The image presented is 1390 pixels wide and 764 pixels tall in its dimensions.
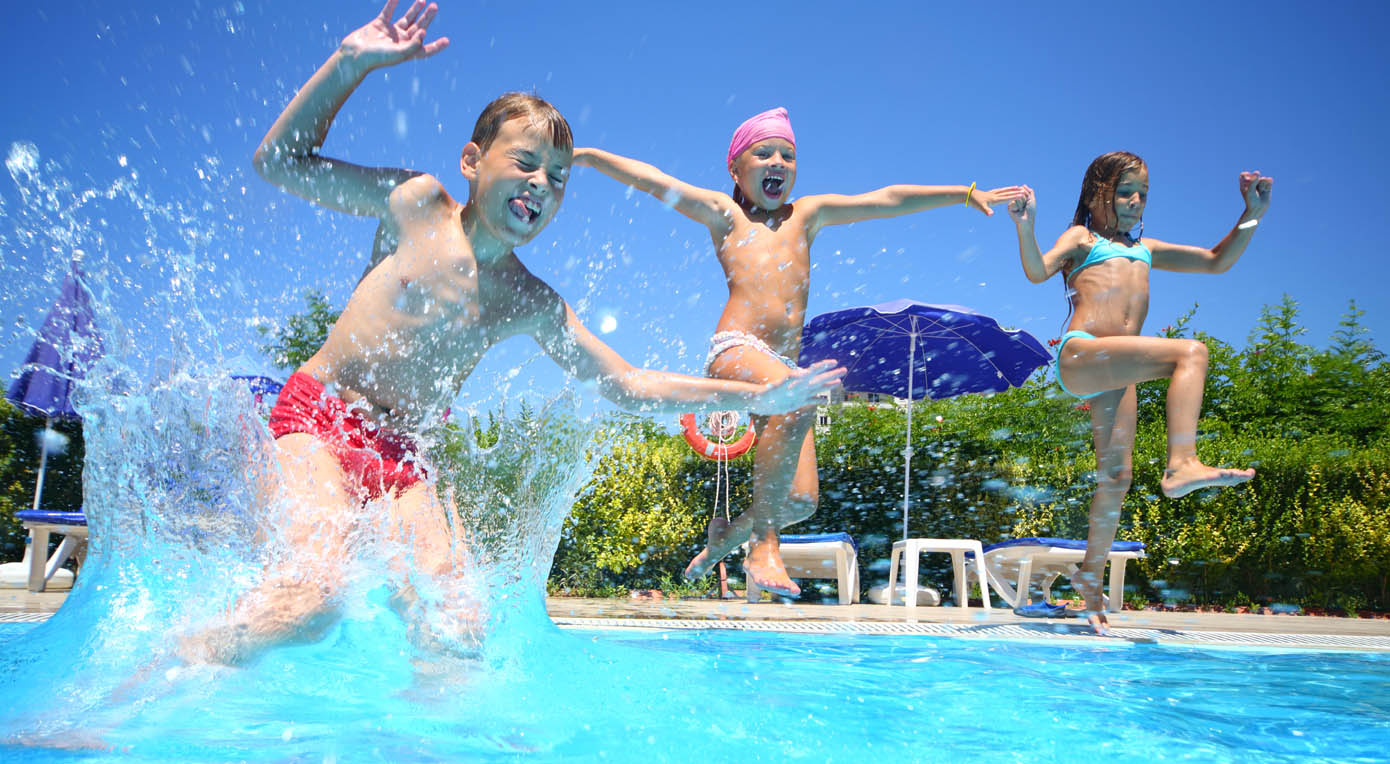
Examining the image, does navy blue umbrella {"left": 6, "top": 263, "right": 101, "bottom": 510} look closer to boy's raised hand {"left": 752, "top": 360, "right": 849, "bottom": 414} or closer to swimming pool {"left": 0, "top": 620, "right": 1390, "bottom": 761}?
swimming pool {"left": 0, "top": 620, "right": 1390, "bottom": 761}

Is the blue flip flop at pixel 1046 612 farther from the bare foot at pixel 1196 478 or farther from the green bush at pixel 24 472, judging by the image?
the green bush at pixel 24 472

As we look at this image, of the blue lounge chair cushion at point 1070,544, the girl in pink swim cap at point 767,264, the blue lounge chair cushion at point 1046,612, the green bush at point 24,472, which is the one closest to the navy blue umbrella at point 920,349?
the blue lounge chair cushion at point 1070,544

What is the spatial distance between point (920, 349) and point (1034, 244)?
352 centimetres

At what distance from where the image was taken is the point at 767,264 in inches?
157

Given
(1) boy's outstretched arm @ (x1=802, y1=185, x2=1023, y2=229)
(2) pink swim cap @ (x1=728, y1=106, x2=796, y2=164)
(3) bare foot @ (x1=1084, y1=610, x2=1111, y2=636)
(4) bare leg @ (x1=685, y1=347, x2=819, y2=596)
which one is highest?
(2) pink swim cap @ (x1=728, y1=106, x2=796, y2=164)

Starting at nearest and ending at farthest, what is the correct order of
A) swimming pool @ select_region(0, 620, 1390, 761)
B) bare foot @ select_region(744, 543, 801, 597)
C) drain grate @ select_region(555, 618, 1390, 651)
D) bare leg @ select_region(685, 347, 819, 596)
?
swimming pool @ select_region(0, 620, 1390, 761)
bare foot @ select_region(744, 543, 801, 597)
bare leg @ select_region(685, 347, 819, 596)
drain grate @ select_region(555, 618, 1390, 651)

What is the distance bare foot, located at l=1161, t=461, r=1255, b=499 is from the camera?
3.54 m

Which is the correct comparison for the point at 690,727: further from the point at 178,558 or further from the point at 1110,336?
the point at 1110,336

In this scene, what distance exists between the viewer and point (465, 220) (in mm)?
2781

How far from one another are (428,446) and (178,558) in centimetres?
77

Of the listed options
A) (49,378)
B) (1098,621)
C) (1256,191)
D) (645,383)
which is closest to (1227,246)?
(1256,191)

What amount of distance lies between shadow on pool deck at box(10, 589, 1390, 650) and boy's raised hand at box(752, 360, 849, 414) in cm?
308

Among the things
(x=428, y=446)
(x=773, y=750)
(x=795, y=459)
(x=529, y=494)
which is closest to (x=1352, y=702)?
(x=795, y=459)

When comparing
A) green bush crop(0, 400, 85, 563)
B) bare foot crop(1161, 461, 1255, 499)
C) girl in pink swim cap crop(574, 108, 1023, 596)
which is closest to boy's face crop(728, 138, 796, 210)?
girl in pink swim cap crop(574, 108, 1023, 596)
